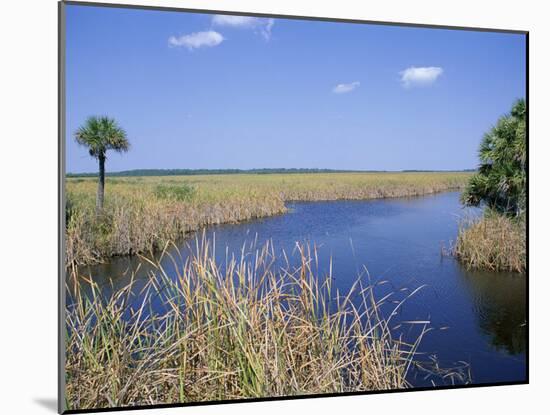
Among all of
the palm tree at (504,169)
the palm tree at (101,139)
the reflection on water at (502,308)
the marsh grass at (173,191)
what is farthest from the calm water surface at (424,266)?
the palm tree at (101,139)

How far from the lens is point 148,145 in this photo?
3904 mm

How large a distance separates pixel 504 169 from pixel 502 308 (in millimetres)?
863

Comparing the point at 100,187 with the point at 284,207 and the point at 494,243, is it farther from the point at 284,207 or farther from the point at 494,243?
the point at 494,243

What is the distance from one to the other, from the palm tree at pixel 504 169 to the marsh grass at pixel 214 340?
116 cm

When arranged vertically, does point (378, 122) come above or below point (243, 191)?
above

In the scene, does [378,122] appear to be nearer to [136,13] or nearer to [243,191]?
[243,191]

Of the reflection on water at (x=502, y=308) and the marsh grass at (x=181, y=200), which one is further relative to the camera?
the reflection on water at (x=502, y=308)

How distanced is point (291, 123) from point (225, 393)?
161cm

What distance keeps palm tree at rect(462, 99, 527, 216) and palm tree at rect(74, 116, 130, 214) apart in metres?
2.15

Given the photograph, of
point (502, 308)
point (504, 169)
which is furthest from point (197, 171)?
point (502, 308)

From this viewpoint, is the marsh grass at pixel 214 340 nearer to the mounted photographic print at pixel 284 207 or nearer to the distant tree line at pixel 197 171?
the mounted photographic print at pixel 284 207

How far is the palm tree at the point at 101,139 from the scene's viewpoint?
369cm

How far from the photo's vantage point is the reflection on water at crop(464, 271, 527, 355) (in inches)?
167

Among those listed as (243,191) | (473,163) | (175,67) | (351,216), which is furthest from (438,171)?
(175,67)
